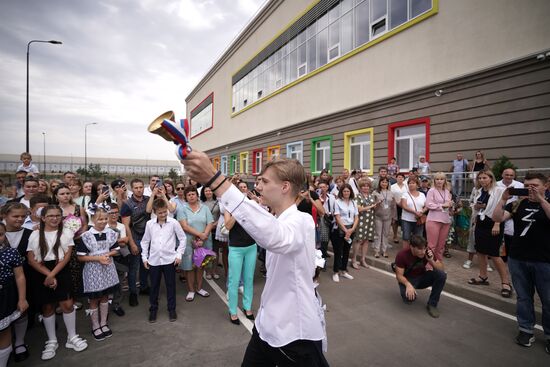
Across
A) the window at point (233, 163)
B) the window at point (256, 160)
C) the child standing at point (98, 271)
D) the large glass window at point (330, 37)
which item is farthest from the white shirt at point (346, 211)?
the window at point (233, 163)

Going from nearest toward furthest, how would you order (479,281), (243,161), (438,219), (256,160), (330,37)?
(479,281) < (438,219) < (330,37) < (256,160) < (243,161)

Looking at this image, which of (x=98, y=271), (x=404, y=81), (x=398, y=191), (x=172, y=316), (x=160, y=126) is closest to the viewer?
(x=160, y=126)

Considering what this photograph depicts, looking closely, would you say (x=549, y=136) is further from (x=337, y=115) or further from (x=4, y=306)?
(x=4, y=306)

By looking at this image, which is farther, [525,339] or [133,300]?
[133,300]

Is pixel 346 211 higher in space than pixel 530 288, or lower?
higher

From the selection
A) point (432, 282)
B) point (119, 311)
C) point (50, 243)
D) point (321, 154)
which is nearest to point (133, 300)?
point (119, 311)

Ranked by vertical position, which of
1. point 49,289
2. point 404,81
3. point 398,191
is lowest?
point 49,289

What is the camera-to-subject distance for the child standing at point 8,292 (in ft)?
9.48

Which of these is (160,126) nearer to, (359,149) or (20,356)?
(20,356)

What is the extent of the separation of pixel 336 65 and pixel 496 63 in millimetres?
6555

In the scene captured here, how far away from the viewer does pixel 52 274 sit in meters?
3.43

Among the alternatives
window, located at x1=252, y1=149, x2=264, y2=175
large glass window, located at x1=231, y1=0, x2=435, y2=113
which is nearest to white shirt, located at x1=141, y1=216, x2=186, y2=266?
large glass window, located at x1=231, y1=0, x2=435, y2=113

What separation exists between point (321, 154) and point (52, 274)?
1284 centimetres

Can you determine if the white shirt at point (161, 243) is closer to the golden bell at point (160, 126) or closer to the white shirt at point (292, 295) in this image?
the white shirt at point (292, 295)
